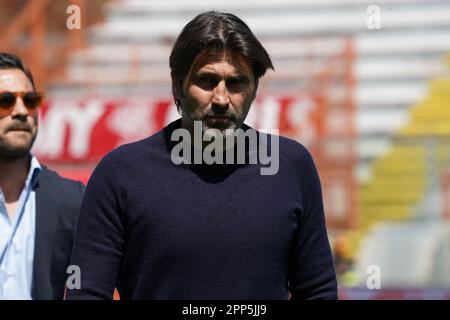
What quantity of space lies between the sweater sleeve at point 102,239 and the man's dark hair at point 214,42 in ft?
0.87

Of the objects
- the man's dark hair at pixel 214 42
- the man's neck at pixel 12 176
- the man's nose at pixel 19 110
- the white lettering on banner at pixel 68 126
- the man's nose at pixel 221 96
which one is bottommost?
the white lettering on banner at pixel 68 126

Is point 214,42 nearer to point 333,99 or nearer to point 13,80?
point 13,80

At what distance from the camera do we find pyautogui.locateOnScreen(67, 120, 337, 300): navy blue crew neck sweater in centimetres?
240

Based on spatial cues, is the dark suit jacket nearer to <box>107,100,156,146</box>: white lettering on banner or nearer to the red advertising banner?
the red advertising banner

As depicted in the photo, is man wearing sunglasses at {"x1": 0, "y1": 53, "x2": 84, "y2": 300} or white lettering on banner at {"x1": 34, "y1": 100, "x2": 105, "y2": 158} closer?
man wearing sunglasses at {"x1": 0, "y1": 53, "x2": 84, "y2": 300}

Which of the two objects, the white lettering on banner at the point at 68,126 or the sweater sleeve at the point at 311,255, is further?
the white lettering on banner at the point at 68,126

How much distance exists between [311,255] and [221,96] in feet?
1.32

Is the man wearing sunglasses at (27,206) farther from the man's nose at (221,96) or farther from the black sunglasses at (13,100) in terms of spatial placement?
the man's nose at (221,96)

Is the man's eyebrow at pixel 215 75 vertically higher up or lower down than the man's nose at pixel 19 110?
higher up

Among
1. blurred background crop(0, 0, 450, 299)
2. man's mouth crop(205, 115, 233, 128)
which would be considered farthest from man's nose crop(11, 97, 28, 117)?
blurred background crop(0, 0, 450, 299)

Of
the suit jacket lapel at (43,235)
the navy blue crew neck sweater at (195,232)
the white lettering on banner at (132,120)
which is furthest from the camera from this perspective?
the white lettering on banner at (132,120)

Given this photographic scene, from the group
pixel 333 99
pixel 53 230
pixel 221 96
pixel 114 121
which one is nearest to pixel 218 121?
pixel 221 96

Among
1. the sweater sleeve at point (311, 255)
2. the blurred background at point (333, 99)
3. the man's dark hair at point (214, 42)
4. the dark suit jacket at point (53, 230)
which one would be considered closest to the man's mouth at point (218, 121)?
the man's dark hair at point (214, 42)

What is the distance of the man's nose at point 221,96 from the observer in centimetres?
242
